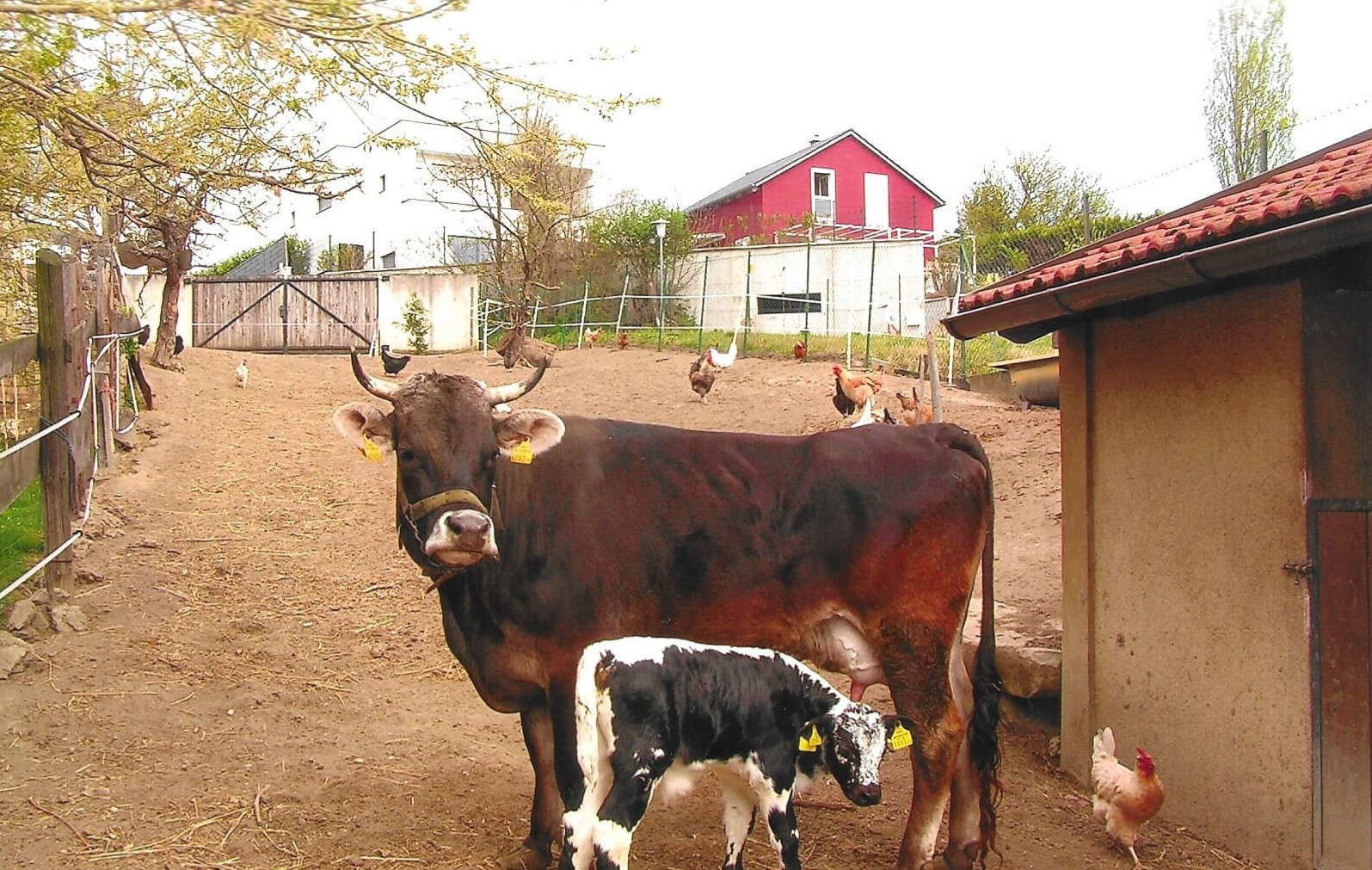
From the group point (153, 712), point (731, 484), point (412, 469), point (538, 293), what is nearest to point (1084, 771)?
point (731, 484)

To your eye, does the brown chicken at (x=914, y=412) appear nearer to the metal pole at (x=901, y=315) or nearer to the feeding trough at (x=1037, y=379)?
the feeding trough at (x=1037, y=379)

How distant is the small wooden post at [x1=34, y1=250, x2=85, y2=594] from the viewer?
6.84 metres

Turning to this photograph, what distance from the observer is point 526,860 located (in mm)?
4836

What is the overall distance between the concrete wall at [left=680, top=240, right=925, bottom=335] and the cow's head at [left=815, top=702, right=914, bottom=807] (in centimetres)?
2134

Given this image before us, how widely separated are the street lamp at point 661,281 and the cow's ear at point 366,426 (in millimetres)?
19946

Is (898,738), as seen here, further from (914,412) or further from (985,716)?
(914,412)

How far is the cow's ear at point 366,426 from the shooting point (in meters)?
4.89

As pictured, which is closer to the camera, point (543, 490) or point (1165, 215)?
point (543, 490)

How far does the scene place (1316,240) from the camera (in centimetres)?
426

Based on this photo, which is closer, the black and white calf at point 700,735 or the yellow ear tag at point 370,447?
the black and white calf at point 700,735

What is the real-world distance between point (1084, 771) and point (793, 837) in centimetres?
275

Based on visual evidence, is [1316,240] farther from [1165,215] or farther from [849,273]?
[849,273]

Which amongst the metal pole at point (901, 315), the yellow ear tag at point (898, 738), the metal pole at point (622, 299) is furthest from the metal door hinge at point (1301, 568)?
the metal pole at point (622, 299)

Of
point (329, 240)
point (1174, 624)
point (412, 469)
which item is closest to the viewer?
point (412, 469)
